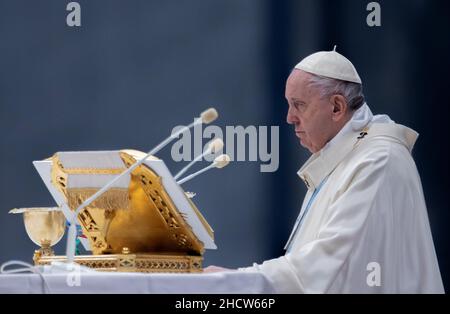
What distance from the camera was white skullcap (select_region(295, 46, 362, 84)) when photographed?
363cm

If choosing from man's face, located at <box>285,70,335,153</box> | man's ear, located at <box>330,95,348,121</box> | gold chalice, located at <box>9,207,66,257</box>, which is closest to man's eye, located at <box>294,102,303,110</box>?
man's face, located at <box>285,70,335,153</box>

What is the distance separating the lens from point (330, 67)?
3.65 m

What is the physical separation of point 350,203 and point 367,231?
4.1 inches

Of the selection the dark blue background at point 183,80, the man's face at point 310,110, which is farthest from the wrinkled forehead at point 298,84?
the dark blue background at point 183,80

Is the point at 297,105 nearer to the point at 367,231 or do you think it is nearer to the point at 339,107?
the point at 339,107

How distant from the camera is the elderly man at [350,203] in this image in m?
3.02

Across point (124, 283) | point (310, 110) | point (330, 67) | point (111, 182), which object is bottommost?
point (124, 283)

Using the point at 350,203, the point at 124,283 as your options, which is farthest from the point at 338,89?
the point at 124,283

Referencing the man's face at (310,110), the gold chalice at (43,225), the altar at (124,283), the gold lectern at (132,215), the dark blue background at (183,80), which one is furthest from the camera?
the dark blue background at (183,80)

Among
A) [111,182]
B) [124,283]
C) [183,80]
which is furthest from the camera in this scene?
[183,80]

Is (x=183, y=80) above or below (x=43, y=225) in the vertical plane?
above

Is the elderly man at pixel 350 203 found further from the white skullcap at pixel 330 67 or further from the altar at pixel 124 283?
the altar at pixel 124 283

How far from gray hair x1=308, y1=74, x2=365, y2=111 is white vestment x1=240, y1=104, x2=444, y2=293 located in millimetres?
120
